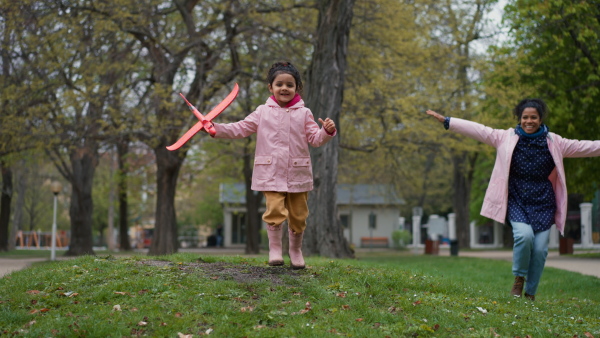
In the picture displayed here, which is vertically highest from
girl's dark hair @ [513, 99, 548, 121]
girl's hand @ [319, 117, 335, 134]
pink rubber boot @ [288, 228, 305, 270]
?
girl's dark hair @ [513, 99, 548, 121]

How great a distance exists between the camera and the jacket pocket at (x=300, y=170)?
22.9ft

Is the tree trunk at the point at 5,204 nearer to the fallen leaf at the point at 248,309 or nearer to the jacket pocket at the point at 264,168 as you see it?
the jacket pocket at the point at 264,168

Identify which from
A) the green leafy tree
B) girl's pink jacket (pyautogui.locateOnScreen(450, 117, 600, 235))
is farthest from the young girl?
the green leafy tree

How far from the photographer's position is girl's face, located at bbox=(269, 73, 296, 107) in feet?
23.4

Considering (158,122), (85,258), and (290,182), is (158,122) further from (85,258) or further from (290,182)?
(290,182)

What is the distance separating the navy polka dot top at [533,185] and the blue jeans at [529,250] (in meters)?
0.09

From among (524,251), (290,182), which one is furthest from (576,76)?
(290,182)

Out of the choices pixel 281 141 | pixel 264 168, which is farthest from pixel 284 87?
pixel 264 168

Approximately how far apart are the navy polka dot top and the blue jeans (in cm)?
9

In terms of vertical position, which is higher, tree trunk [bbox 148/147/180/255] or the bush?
tree trunk [bbox 148/147/180/255]

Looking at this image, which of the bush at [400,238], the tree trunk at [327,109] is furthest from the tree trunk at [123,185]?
the bush at [400,238]

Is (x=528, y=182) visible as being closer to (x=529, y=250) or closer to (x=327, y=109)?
(x=529, y=250)

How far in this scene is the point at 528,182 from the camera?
293 inches

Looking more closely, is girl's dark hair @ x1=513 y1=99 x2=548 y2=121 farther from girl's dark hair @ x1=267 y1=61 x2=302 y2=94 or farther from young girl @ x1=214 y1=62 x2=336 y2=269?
girl's dark hair @ x1=267 y1=61 x2=302 y2=94
